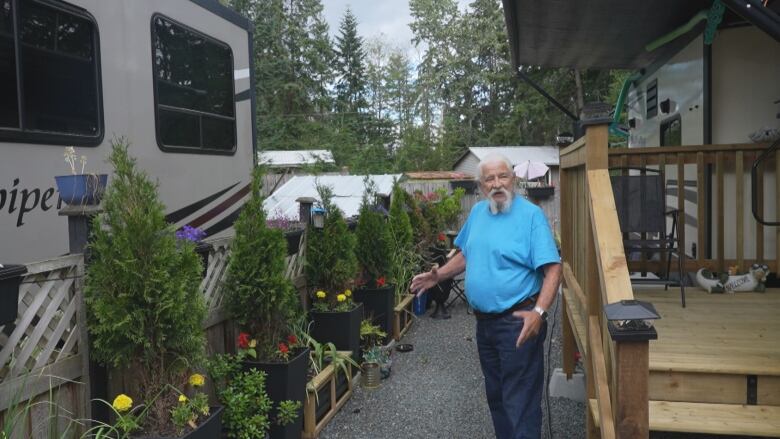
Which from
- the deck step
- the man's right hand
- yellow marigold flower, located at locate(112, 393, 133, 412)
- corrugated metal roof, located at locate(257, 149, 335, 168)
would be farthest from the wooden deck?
corrugated metal roof, located at locate(257, 149, 335, 168)

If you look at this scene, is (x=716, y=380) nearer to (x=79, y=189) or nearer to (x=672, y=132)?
(x=79, y=189)

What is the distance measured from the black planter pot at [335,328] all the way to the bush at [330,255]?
0.28 m

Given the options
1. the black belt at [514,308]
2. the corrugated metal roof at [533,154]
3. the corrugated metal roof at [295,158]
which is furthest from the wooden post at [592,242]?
the corrugated metal roof at [533,154]

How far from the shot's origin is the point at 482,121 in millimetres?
44469

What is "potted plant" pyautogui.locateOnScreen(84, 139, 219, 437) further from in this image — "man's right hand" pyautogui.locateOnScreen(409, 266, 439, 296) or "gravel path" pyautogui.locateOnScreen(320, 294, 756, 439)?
"gravel path" pyautogui.locateOnScreen(320, 294, 756, 439)

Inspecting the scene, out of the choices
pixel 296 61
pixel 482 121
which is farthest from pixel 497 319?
pixel 482 121

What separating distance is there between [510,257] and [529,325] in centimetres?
35

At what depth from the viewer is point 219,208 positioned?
19.1 feet

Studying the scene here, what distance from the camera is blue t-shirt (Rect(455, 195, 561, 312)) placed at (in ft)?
9.93

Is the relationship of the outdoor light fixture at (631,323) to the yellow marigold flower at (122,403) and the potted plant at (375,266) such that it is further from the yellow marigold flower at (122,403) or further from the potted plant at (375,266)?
the potted plant at (375,266)

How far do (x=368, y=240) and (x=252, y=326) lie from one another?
2.44 metres

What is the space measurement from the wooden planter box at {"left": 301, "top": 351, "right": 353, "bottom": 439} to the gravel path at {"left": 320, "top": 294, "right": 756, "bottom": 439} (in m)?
0.07

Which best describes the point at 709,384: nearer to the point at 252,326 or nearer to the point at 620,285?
the point at 620,285

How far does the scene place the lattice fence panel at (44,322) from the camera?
2.33m
